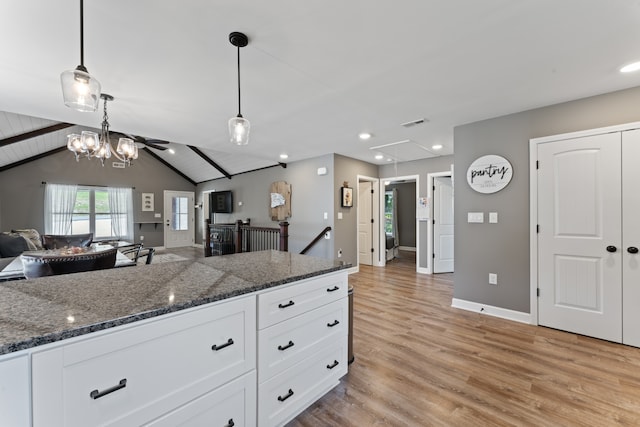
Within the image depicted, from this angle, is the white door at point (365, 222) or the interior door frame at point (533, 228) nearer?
the interior door frame at point (533, 228)

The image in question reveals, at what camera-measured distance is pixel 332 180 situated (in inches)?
208

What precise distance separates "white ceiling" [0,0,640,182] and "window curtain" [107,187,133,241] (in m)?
5.91

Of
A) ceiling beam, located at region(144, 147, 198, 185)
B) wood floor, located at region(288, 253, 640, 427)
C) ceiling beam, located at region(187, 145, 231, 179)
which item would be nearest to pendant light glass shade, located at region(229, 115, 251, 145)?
wood floor, located at region(288, 253, 640, 427)

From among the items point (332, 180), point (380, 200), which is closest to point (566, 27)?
point (332, 180)

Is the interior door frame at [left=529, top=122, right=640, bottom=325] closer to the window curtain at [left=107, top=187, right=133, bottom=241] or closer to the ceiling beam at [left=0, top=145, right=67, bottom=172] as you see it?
the window curtain at [left=107, top=187, right=133, bottom=241]

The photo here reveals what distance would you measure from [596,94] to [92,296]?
4.25 m

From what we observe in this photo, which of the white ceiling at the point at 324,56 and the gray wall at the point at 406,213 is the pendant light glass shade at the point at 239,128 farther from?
the gray wall at the point at 406,213

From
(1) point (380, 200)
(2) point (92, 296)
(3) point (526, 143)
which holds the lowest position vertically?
(2) point (92, 296)

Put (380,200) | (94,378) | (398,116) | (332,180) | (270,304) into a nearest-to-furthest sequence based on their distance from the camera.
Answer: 1. (94,378)
2. (270,304)
3. (398,116)
4. (332,180)
5. (380,200)

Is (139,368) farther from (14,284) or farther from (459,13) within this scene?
(459,13)

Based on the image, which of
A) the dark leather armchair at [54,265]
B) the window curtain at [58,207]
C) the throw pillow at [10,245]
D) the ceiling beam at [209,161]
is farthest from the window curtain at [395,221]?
the window curtain at [58,207]

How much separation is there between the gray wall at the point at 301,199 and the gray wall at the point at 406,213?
3658 millimetres

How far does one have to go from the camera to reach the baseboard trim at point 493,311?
301cm

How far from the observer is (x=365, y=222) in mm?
6293
